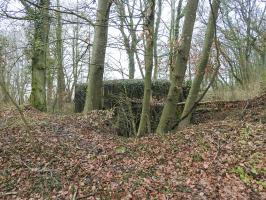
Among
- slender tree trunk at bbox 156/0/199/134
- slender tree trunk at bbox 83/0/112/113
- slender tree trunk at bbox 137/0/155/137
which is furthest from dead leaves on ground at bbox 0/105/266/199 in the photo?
slender tree trunk at bbox 83/0/112/113

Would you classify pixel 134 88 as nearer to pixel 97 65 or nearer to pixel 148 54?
pixel 97 65

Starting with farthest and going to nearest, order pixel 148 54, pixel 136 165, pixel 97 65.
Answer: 1. pixel 97 65
2. pixel 148 54
3. pixel 136 165

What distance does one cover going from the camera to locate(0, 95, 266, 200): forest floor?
413 centimetres

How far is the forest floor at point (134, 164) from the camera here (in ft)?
13.5

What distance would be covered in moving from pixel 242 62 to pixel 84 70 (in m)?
9.85

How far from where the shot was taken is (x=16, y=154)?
5.38 meters

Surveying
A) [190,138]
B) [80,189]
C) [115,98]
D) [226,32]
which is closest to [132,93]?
[115,98]

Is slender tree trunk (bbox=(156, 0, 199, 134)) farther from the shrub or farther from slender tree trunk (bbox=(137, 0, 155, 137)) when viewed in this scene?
the shrub

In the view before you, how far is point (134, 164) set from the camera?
5.00 metres

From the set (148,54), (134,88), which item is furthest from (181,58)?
(134,88)

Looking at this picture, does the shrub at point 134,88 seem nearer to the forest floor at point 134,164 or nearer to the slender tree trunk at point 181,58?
the slender tree trunk at point 181,58

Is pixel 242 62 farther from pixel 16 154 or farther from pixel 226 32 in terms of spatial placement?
pixel 16 154

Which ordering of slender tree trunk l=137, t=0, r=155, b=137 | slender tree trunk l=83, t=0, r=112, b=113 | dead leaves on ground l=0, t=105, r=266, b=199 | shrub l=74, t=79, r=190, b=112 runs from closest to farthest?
dead leaves on ground l=0, t=105, r=266, b=199 < slender tree trunk l=137, t=0, r=155, b=137 < slender tree trunk l=83, t=0, r=112, b=113 < shrub l=74, t=79, r=190, b=112

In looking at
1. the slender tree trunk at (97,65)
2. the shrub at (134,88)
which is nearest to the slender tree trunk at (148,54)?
the slender tree trunk at (97,65)
